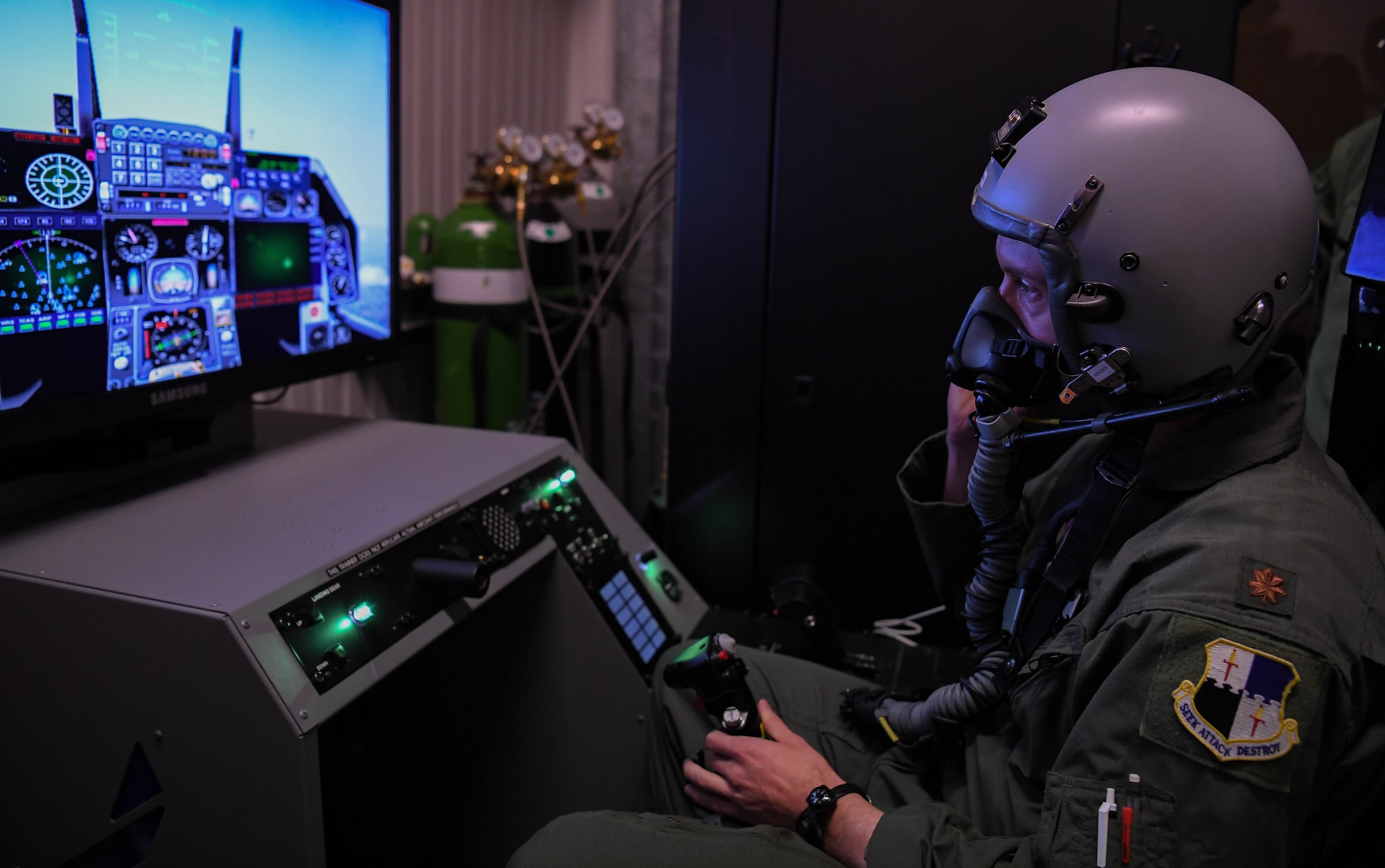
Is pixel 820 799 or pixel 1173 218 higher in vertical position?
pixel 1173 218

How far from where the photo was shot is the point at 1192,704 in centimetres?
76

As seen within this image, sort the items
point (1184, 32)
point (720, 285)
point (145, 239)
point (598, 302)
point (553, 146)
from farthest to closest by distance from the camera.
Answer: point (598, 302), point (553, 146), point (720, 285), point (1184, 32), point (145, 239)

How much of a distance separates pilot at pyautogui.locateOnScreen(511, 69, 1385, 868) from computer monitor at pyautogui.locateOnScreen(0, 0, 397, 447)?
743mm

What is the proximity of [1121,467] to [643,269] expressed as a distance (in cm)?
207

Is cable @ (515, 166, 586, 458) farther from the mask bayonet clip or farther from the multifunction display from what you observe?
the mask bayonet clip

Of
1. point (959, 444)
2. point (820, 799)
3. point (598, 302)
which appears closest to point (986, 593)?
point (959, 444)

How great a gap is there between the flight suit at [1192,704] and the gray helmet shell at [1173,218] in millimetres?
110

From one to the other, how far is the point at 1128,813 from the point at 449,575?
0.72 metres

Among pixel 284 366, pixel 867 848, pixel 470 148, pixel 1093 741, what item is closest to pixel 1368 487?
pixel 1093 741

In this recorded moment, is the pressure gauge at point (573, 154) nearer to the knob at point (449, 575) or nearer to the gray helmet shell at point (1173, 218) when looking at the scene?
the knob at point (449, 575)

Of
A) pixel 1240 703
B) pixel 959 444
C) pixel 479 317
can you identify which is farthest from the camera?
pixel 479 317

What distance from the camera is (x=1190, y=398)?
2.99 ft

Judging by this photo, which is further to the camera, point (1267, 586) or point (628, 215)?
point (628, 215)

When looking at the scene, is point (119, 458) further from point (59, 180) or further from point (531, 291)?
point (531, 291)
